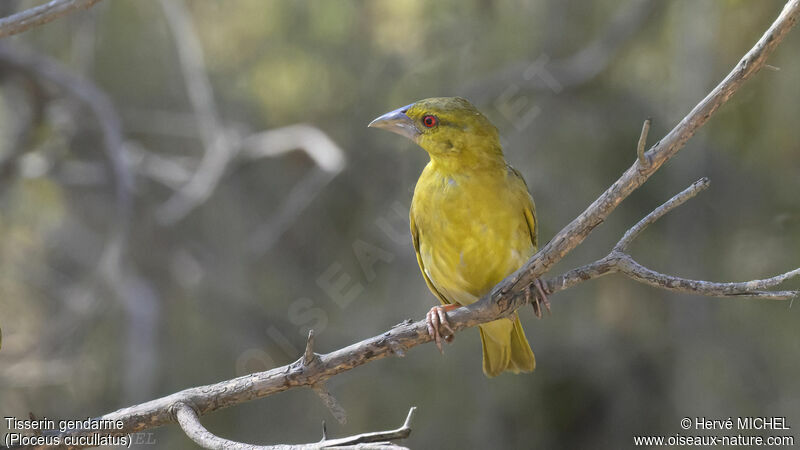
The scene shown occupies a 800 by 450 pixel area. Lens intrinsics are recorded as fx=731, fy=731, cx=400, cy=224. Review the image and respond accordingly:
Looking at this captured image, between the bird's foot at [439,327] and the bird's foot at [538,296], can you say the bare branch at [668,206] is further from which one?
the bird's foot at [439,327]

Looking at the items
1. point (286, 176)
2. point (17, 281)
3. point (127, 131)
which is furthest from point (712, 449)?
point (17, 281)

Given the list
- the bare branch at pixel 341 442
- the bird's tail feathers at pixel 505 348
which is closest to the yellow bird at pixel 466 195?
the bird's tail feathers at pixel 505 348

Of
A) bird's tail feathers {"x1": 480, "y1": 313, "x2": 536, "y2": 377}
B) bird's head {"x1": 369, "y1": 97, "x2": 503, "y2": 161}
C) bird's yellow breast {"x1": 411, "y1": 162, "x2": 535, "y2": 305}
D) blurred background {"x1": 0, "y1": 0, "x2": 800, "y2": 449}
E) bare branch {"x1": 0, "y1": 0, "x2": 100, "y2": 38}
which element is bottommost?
bird's tail feathers {"x1": 480, "y1": 313, "x2": 536, "y2": 377}

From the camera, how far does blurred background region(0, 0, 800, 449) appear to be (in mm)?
5363

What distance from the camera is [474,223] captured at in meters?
2.77

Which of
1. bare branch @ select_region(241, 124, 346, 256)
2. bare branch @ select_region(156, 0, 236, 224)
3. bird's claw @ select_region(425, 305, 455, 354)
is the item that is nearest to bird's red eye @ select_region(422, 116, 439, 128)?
bird's claw @ select_region(425, 305, 455, 354)

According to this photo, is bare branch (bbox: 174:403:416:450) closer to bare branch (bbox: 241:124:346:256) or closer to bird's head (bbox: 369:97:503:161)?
bird's head (bbox: 369:97:503:161)

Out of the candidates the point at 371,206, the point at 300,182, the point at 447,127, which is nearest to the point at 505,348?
the point at 447,127

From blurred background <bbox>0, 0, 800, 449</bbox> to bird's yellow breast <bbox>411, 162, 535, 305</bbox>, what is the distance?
7.97ft

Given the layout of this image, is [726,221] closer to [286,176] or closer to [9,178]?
[286,176]

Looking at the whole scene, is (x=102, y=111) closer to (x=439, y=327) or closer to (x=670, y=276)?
(x=439, y=327)

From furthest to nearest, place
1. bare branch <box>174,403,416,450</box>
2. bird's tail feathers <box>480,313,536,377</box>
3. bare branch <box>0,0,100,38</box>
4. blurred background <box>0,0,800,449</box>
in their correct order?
blurred background <box>0,0,800,449</box>
bird's tail feathers <box>480,313,536,377</box>
bare branch <box>0,0,100,38</box>
bare branch <box>174,403,416,450</box>

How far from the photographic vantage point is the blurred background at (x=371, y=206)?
536 centimetres

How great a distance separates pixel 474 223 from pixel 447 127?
38 cm
